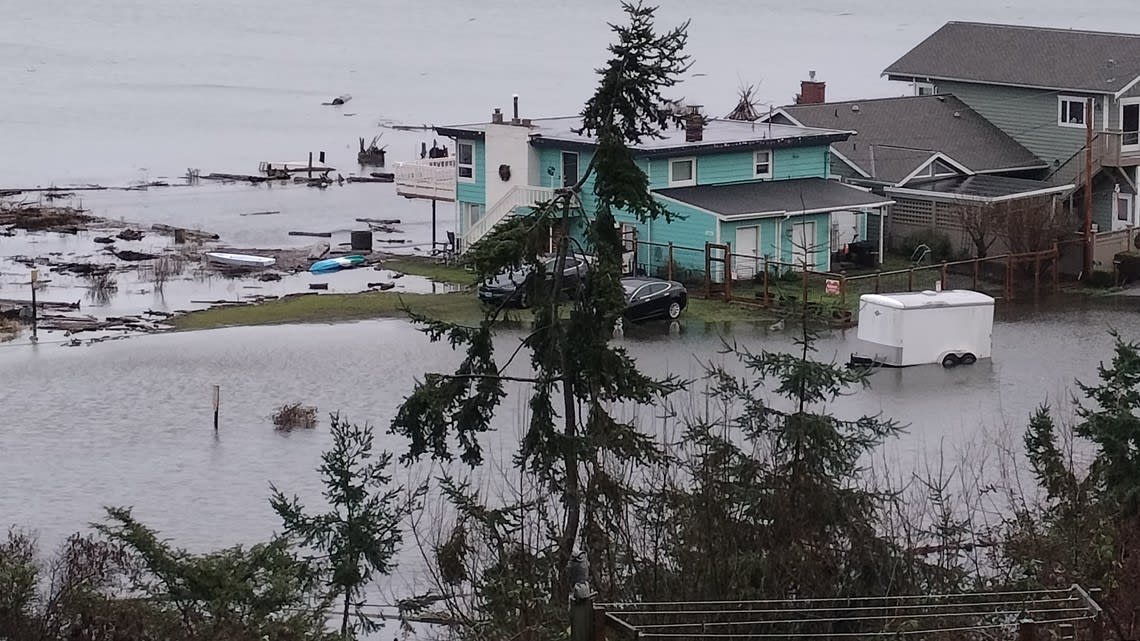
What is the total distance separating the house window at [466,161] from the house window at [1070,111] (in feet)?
45.7

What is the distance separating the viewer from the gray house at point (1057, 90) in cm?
4294

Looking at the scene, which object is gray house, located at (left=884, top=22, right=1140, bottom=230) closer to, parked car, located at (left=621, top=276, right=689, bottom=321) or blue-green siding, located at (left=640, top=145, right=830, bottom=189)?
blue-green siding, located at (left=640, top=145, right=830, bottom=189)

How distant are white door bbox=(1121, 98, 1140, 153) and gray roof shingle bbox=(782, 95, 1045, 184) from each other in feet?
7.40

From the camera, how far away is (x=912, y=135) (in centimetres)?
4522

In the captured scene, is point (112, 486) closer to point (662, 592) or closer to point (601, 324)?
point (601, 324)

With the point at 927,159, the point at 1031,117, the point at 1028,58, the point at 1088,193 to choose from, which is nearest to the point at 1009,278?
the point at 1088,193

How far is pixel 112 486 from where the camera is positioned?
23859 mm

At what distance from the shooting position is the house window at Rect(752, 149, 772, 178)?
41.2 m

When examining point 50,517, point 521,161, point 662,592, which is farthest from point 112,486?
point 521,161

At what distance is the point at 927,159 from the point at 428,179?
12.0 m

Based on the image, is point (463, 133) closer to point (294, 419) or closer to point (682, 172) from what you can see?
point (682, 172)

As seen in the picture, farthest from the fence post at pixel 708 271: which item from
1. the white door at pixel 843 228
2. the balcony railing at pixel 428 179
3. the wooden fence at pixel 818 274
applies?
the balcony railing at pixel 428 179

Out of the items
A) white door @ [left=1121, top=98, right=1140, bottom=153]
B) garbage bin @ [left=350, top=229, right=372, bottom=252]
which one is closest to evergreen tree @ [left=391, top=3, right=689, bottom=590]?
white door @ [left=1121, top=98, right=1140, bottom=153]

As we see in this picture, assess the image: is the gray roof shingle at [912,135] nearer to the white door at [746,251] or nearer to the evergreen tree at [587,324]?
the white door at [746,251]
